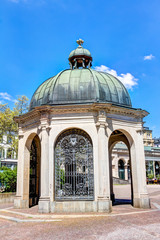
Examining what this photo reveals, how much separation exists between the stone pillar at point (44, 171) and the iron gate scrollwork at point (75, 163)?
0.68 meters

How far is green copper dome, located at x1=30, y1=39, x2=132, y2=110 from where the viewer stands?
1611cm

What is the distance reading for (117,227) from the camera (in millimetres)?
10133

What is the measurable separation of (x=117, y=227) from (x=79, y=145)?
626 cm

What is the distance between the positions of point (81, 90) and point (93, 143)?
12.2ft

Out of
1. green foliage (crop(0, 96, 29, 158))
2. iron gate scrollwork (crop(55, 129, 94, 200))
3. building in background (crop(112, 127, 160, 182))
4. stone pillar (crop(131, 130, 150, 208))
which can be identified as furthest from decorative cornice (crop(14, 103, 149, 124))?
building in background (crop(112, 127, 160, 182))

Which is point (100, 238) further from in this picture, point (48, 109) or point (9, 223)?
point (48, 109)

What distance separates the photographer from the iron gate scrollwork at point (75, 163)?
1480cm

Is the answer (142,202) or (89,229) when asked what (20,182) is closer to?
(142,202)

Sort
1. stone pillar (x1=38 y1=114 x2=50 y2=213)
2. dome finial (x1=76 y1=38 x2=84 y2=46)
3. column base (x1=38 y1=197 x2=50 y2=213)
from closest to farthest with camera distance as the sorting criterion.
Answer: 1. column base (x1=38 y1=197 x2=50 y2=213)
2. stone pillar (x1=38 y1=114 x2=50 y2=213)
3. dome finial (x1=76 y1=38 x2=84 y2=46)

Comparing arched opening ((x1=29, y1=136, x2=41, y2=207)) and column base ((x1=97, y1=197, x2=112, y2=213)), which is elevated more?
arched opening ((x1=29, y1=136, x2=41, y2=207))

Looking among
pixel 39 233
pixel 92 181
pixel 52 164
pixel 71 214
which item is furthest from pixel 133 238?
pixel 52 164

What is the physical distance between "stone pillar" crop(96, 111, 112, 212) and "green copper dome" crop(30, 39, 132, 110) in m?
1.52

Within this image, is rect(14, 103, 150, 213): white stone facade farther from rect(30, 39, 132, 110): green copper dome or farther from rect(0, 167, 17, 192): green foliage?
rect(0, 167, 17, 192): green foliage

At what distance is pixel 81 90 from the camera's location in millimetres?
16281
